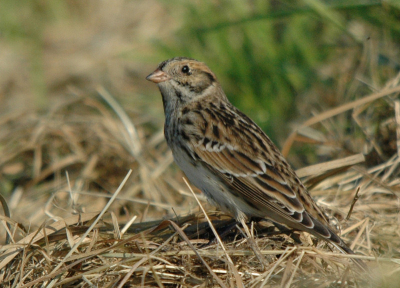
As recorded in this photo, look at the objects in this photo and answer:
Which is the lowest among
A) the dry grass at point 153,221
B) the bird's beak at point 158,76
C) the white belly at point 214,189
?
the dry grass at point 153,221

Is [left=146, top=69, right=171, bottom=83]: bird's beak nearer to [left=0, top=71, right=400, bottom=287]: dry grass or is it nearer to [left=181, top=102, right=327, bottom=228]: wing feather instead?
[left=181, top=102, right=327, bottom=228]: wing feather

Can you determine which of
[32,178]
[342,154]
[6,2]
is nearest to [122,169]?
[32,178]

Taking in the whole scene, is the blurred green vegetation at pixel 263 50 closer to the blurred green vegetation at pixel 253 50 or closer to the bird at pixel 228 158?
the blurred green vegetation at pixel 253 50

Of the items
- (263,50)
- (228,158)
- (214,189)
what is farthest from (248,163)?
(263,50)

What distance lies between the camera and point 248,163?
4.15 m

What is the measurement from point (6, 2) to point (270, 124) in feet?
17.4

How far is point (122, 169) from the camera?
634 cm

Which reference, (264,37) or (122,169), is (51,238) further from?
(264,37)

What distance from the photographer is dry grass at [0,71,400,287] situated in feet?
11.3

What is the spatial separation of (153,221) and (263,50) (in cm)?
348

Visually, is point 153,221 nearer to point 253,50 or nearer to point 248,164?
point 248,164

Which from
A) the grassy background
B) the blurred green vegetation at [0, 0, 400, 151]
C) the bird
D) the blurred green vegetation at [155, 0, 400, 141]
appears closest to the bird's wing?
the bird

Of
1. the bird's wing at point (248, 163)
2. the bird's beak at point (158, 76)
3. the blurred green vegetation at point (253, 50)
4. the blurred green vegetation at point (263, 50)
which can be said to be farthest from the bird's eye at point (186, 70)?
the blurred green vegetation at point (263, 50)

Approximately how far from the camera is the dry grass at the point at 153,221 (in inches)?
136
